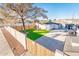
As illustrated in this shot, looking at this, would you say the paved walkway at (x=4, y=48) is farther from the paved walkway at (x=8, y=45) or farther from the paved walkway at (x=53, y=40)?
the paved walkway at (x=53, y=40)

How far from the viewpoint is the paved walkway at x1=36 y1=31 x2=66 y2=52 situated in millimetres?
1922

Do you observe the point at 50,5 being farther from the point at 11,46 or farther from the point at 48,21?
the point at 11,46

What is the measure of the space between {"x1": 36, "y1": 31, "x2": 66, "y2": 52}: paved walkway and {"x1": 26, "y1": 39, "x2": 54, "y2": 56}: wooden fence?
3 centimetres

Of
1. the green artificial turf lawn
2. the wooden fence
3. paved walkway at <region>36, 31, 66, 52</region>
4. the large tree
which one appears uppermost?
the large tree

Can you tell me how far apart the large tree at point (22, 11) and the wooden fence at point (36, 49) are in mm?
242

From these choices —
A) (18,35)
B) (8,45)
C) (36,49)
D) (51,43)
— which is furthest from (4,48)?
(51,43)

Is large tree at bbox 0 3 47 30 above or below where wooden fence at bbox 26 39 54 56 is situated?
above

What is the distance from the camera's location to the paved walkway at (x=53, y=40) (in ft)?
6.31

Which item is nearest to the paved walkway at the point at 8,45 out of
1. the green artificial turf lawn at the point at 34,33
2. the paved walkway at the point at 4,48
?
the paved walkway at the point at 4,48

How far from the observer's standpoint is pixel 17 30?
1.96m

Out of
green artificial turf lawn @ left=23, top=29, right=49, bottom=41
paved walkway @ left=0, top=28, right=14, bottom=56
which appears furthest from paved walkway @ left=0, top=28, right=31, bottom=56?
green artificial turf lawn @ left=23, top=29, right=49, bottom=41

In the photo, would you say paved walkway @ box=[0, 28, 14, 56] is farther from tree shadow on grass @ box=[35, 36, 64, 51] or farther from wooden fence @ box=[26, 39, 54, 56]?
tree shadow on grass @ box=[35, 36, 64, 51]

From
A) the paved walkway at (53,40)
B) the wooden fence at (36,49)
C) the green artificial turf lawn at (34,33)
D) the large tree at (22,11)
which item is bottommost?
the wooden fence at (36,49)

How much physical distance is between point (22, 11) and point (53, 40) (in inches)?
15.9
